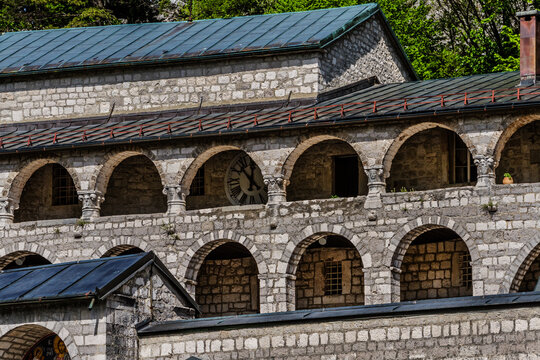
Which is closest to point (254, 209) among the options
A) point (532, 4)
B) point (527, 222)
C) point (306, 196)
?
point (306, 196)

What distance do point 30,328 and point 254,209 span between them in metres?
11.4

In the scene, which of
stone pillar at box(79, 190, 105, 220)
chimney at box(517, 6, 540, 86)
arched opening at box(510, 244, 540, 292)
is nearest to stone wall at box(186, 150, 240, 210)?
stone pillar at box(79, 190, 105, 220)

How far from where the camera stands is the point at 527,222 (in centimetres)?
3528

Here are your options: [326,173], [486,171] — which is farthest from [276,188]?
[486,171]

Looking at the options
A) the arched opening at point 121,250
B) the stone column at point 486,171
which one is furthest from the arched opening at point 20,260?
the stone column at point 486,171

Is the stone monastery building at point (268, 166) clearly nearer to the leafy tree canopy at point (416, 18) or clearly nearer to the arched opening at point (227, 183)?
the arched opening at point (227, 183)

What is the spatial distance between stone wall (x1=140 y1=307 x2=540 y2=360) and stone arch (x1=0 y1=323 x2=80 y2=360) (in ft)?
4.82

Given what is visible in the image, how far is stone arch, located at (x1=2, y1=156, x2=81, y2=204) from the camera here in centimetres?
4028

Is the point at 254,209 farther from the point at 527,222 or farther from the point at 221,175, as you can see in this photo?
the point at 527,222

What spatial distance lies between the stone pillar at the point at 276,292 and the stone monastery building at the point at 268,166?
0.05 meters

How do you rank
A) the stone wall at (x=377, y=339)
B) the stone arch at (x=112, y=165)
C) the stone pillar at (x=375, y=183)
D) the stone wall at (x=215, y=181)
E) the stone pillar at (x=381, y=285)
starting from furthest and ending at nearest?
1. the stone wall at (x=215, y=181)
2. the stone arch at (x=112, y=165)
3. the stone pillar at (x=375, y=183)
4. the stone pillar at (x=381, y=285)
5. the stone wall at (x=377, y=339)

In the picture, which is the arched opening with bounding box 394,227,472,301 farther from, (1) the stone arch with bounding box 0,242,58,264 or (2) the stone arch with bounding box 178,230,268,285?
(1) the stone arch with bounding box 0,242,58,264

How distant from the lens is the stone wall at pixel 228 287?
40219mm

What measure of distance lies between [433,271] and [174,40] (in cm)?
1166
